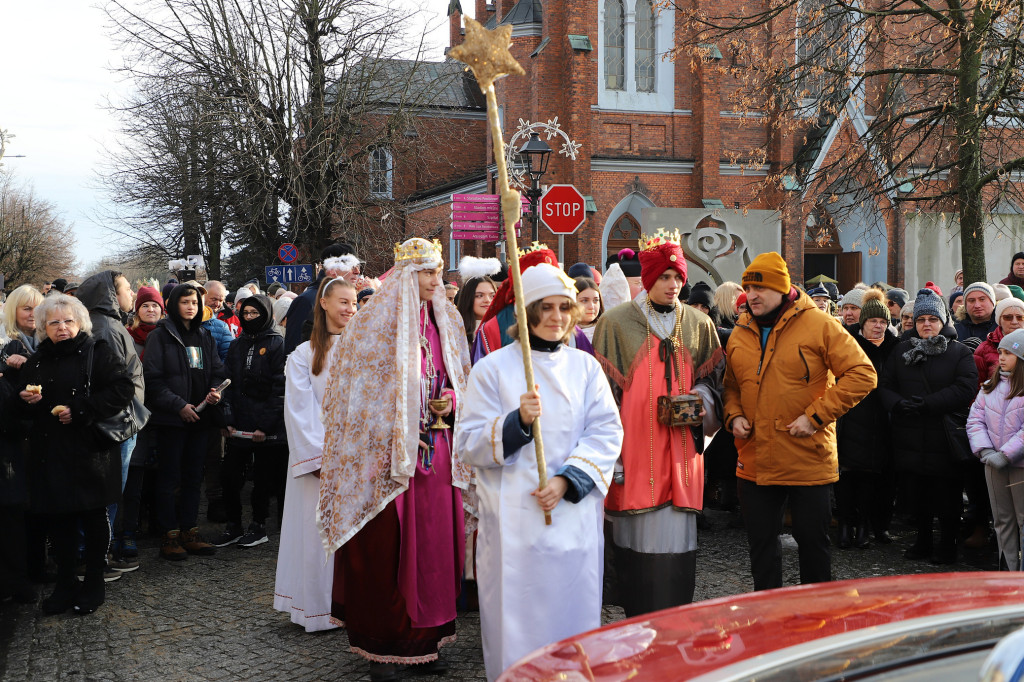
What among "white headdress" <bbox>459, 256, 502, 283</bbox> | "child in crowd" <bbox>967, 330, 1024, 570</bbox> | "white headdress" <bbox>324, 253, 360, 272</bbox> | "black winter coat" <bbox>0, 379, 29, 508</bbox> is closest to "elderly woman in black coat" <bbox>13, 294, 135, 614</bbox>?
"black winter coat" <bbox>0, 379, 29, 508</bbox>

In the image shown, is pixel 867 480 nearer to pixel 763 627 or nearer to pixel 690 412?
pixel 690 412

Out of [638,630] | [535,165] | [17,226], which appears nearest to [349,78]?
[535,165]

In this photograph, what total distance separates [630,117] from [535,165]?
10949mm

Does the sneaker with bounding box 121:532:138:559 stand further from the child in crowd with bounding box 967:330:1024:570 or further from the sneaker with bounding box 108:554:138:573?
the child in crowd with bounding box 967:330:1024:570

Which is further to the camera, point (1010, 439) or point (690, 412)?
point (1010, 439)

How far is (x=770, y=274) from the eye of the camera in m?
5.09

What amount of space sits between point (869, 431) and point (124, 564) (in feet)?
19.5

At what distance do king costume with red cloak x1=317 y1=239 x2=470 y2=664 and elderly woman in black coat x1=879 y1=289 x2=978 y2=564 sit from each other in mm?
3963

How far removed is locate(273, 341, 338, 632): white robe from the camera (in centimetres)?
573

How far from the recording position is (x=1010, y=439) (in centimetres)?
621

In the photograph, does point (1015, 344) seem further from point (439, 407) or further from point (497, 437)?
point (497, 437)

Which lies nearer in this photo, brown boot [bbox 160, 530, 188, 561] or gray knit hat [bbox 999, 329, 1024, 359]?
gray knit hat [bbox 999, 329, 1024, 359]

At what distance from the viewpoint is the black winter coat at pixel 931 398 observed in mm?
7082

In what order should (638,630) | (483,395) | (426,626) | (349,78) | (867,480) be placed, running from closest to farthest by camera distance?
(638,630)
(483,395)
(426,626)
(867,480)
(349,78)
